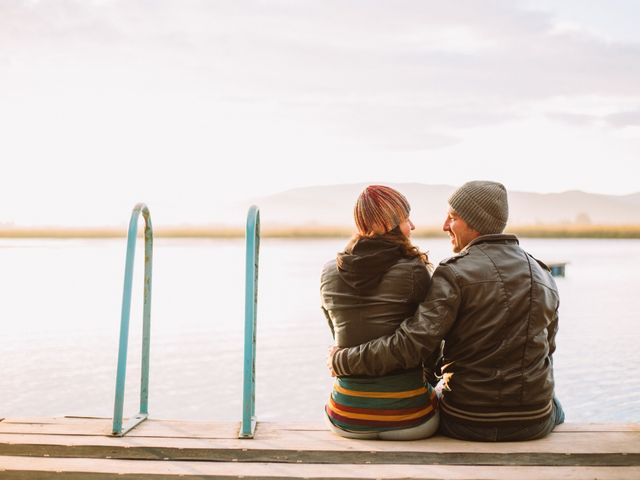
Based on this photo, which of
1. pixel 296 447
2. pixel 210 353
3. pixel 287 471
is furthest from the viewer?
pixel 210 353

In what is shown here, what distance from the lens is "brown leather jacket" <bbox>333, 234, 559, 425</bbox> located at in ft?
9.15

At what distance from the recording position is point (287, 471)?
2686mm

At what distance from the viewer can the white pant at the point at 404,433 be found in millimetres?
2973

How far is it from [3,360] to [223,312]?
5503mm

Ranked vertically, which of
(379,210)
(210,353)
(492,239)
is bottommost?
(210,353)

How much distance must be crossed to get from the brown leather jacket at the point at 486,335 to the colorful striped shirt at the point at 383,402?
0.24 ft

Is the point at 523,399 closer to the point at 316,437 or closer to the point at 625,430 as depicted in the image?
the point at 625,430

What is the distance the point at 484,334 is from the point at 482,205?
0.51 m

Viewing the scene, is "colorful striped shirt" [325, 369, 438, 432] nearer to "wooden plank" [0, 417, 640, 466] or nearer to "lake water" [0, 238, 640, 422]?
"wooden plank" [0, 417, 640, 466]

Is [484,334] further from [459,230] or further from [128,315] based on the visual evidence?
[128,315]

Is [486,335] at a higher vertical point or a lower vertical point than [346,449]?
higher

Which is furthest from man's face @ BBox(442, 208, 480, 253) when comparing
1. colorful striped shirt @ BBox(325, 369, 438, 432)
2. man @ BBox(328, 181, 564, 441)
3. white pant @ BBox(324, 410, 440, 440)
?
white pant @ BBox(324, 410, 440, 440)

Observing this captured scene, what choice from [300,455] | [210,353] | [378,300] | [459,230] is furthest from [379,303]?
[210,353]

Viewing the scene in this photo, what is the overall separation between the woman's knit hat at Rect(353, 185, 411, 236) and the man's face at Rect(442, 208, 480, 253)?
21cm
